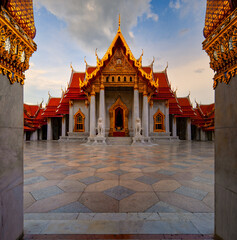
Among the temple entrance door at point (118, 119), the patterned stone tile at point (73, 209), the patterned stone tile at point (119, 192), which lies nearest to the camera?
the patterned stone tile at point (73, 209)

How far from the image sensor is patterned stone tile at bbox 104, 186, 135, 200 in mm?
2094

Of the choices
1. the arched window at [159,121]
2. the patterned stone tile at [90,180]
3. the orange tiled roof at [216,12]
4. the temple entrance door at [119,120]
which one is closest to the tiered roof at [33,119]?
the temple entrance door at [119,120]

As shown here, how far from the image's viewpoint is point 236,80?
1086 millimetres

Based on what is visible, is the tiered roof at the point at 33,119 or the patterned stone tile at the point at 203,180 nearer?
the patterned stone tile at the point at 203,180

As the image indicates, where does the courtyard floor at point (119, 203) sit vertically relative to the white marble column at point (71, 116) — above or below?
below

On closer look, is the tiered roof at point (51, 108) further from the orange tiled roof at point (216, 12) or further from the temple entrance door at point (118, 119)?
the orange tiled roof at point (216, 12)

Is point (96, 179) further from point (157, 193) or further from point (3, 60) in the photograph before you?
point (3, 60)

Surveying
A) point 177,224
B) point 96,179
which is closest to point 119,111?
point 96,179

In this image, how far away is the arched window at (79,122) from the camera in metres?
16.5

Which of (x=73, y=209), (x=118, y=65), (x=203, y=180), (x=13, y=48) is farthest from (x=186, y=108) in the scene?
(x=13, y=48)

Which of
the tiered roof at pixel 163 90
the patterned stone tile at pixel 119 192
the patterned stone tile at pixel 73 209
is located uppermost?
the tiered roof at pixel 163 90

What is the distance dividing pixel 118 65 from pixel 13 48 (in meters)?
12.6

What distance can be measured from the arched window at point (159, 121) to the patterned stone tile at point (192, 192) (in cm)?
1414

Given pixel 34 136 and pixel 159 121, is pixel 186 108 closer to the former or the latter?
pixel 159 121
